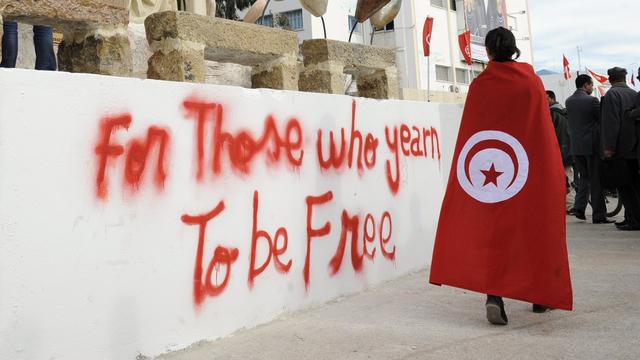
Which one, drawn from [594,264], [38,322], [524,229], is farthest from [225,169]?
[594,264]

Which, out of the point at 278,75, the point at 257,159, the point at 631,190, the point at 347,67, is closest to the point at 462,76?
the point at 631,190

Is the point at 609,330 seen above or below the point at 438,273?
below

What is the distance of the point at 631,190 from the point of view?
7.67m

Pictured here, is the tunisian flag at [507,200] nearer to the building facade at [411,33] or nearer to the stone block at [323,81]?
the stone block at [323,81]

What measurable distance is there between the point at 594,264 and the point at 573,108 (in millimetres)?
3288

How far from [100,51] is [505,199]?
2.36m

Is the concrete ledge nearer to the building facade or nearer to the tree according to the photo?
the building facade

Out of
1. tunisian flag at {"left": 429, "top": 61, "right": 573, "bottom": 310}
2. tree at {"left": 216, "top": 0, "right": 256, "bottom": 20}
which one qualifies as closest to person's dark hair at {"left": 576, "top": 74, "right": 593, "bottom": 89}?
tunisian flag at {"left": 429, "top": 61, "right": 573, "bottom": 310}

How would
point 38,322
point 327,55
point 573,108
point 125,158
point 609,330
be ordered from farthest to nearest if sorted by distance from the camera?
point 573,108 → point 327,55 → point 609,330 → point 125,158 → point 38,322

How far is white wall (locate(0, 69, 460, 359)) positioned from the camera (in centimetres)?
278

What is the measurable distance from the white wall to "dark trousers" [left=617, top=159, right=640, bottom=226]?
4143 mm

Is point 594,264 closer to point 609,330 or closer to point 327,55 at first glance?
point 609,330

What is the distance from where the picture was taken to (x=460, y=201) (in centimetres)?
410

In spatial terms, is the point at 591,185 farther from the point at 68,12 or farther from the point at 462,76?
the point at 462,76
